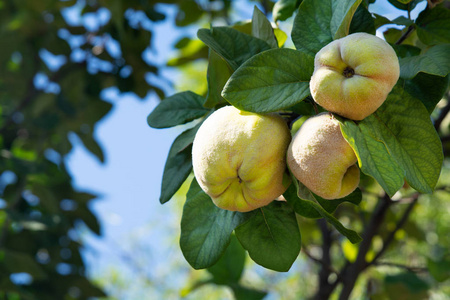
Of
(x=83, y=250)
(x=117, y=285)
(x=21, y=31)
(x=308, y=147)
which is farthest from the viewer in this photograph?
(x=117, y=285)

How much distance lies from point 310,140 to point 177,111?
344 mm

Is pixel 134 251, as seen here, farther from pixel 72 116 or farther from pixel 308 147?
pixel 308 147

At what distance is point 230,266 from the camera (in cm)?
137

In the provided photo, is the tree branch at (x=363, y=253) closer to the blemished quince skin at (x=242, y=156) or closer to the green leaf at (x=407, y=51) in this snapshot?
the green leaf at (x=407, y=51)

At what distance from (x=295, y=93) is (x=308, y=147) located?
91 millimetres

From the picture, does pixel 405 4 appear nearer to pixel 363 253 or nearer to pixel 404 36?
pixel 404 36

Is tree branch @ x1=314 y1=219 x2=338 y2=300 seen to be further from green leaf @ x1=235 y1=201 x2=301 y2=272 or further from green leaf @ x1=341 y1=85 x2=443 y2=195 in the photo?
green leaf @ x1=341 y1=85 x2=443 y2=195

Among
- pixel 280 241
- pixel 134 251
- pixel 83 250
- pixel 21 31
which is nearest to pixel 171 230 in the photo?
pixel 134 251

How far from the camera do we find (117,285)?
5539 mm

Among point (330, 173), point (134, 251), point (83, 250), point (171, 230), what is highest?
point (330, 173)

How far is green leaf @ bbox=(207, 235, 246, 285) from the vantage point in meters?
1.36

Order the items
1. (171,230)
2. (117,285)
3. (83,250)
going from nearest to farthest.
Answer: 1. (83,250)
2. (117,285)
3. (171,230)

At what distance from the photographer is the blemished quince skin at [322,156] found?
62cm

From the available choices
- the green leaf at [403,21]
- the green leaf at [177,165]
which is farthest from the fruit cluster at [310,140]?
the green leaf at [403,21]
